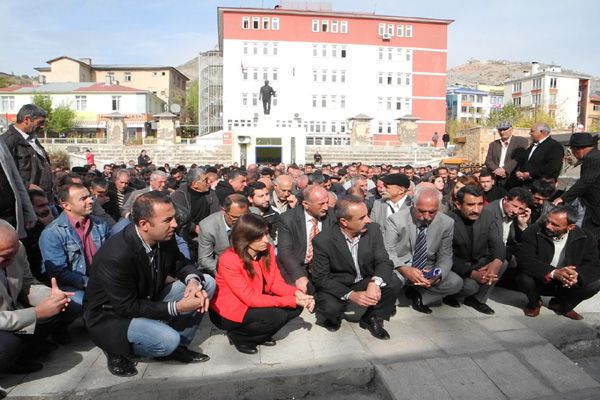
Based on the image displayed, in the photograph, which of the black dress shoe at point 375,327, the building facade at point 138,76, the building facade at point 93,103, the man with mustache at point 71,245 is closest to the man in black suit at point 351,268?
the black dress shoe at point 375,327

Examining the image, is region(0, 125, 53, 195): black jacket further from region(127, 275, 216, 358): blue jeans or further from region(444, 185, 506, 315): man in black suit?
region(444, 185, 506, 315): man in black suit

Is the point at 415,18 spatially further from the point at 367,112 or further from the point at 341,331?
the point at 341,331

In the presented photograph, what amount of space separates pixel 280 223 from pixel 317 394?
1972 mm

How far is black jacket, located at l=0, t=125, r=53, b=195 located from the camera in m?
4.72

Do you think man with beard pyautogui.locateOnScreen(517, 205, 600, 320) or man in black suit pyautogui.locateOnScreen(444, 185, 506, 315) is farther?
man in black suit pyautogui.locateOnScreen(444, 185, 506, 315)

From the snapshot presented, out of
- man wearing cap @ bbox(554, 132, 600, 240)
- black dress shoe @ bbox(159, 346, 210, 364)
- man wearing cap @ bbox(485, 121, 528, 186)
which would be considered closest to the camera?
black dress shoe @ bbox(159, 346, 210, 364)

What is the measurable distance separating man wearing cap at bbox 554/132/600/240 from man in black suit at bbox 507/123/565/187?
0.56 metres

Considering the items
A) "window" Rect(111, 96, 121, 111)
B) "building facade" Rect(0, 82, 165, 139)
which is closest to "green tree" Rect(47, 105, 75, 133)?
"building facade" Rect(0, 82, 165, 139)

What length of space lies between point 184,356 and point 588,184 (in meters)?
4.99

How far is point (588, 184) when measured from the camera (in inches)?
209

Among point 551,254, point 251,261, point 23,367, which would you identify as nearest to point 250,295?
point 251,261

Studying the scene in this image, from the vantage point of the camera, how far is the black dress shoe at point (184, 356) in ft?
11.7

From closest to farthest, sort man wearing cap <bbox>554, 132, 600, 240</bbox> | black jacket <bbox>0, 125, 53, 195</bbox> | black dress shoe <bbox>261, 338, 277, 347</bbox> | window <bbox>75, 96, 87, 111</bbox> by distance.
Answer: black dress shoe <bbox>261, 338, 277, 347</bbox>
black jacket <bbox>0, 125, 53, 195</bbox>
man wearing cap <bbox>554, 132, 600, 240</bbox>
window <bbox>75, 96, 87, 111</bbox>

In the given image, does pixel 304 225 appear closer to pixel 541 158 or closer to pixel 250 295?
pixel 250 295
